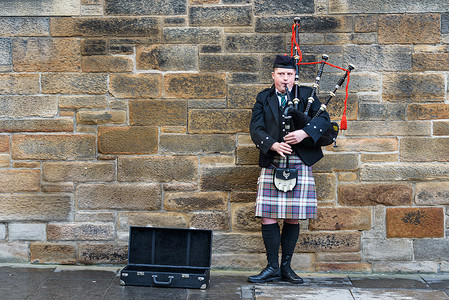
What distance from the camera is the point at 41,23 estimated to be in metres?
5.01

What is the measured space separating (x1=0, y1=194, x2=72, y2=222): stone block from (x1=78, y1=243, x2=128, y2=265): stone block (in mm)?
325

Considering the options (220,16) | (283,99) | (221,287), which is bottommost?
(221,287)

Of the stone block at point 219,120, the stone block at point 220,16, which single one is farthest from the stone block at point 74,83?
the stone block at point 220,16

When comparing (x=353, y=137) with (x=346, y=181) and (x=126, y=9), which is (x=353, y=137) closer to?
(x=346, y=181)

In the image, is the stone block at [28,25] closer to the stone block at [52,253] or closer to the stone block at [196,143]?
the stone block at [196,143]

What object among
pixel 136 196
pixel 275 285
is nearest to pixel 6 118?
pixel 136 196

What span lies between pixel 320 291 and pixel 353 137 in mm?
1333

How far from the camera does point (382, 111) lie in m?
5.02

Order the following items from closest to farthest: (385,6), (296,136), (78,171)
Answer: (296,136) < (385,6) < (78,171)

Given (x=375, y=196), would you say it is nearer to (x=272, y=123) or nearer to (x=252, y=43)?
(x=272, y=123)

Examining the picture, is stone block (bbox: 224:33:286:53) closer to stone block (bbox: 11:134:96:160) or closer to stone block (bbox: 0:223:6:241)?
stone block (bbox: 11:134:96:160)

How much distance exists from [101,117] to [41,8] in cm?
103

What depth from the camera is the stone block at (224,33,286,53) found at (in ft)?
16.3

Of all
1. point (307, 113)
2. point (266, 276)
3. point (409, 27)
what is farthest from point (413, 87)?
point (266, 276)
